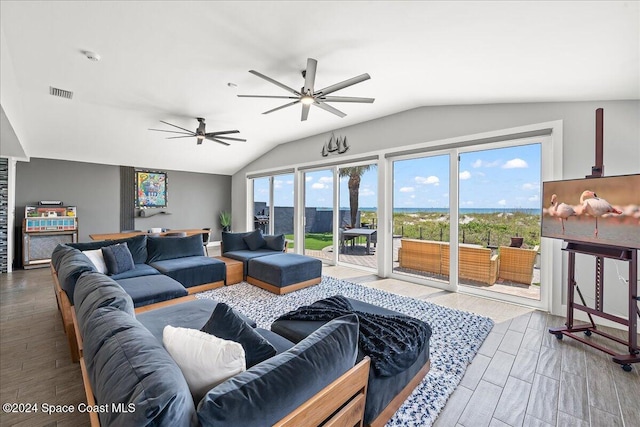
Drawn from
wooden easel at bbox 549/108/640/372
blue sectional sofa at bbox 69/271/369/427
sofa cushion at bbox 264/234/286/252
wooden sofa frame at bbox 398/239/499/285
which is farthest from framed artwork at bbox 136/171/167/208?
wooden easel at bbox 549/108/640/372

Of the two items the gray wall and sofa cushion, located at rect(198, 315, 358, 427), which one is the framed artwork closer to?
the gray wall

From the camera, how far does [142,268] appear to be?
145 inches

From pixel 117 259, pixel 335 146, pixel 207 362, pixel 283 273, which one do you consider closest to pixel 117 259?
pixel 117 259

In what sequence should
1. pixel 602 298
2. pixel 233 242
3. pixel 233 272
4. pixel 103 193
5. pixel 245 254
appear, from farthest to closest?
pixel 103 193
pixel 233 242
pixel 245 254
pixel 233 272
pixel 602 298

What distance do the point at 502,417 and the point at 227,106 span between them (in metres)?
5.01

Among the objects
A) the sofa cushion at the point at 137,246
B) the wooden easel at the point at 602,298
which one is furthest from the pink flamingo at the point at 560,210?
the sofa cushion at the point at 137,246

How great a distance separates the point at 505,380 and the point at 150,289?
3374mm

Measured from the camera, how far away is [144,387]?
0.78m

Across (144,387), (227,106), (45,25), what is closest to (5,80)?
(45,25)

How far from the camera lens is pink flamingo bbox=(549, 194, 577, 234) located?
8.65 ft

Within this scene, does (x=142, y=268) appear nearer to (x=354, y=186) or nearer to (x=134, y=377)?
(x=134, y=377)

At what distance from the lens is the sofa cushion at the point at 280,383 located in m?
0.81

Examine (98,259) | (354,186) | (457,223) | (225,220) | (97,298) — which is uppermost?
(354,186)

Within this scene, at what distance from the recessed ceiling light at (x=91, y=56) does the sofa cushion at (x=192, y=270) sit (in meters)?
2.61
